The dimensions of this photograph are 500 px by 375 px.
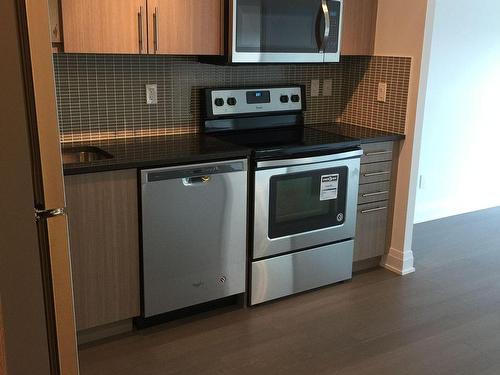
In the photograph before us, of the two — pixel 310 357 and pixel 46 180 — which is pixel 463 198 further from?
pixel 46 180

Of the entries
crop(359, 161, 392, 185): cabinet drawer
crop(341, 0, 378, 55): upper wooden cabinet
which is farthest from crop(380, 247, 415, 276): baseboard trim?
crop(341, 0, 378, 55): upper wooden cabinet

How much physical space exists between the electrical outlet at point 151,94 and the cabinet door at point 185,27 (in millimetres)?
355

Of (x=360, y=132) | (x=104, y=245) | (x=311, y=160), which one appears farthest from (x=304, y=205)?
(x=104, y=245)

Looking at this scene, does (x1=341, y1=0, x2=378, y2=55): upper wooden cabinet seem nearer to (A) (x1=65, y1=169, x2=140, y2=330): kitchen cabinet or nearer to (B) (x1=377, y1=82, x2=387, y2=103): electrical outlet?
(B) (x1=377, y1=82, x2=387, y2=103): electrical outlet

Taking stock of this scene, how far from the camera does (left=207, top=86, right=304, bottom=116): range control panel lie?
10.8 ft

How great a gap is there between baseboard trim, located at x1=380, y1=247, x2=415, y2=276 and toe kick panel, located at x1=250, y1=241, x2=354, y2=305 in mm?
377

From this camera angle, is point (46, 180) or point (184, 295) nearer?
point (46, 180)

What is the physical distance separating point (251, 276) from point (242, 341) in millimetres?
399

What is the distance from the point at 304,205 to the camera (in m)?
3.16

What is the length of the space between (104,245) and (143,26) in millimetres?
1070

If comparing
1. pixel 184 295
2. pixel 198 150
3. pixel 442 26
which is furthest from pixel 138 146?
pixel 442 26

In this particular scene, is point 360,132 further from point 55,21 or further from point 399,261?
point 55,21

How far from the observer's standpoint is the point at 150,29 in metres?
2.72

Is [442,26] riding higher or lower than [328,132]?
higher
